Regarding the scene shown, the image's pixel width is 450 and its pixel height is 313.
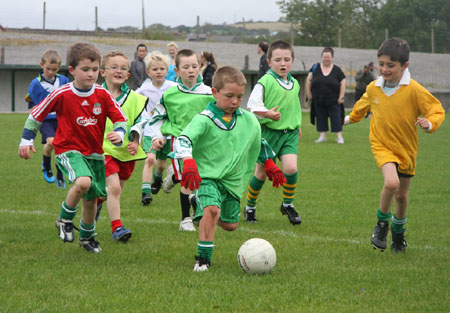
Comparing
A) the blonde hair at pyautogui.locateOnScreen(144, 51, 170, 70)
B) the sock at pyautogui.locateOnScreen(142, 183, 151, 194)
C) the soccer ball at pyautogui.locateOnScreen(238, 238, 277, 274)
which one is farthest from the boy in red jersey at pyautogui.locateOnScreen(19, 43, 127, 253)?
the blonde hair at pyautogui.locateOnScreen(144, 51, 170, 70)

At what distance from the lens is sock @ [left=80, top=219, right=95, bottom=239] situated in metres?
6.21

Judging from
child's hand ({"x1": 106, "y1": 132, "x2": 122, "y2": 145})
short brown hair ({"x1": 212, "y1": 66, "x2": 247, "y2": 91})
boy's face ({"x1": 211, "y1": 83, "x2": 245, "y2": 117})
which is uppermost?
short brown hair ({"x1": 212, "y1": 66, "x2": 247, "y2": 91})

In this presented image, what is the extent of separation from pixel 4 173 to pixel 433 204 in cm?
696

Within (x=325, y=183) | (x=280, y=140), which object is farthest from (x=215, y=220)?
(x=325, y=183)

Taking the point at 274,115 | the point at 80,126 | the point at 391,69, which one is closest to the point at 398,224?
the point at 391,69

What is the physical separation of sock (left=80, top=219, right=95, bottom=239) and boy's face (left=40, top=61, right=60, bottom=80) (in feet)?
14.9

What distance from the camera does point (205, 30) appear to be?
171ft

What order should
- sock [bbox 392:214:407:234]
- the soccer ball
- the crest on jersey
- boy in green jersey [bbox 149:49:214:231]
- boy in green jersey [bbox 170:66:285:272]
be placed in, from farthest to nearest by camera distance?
1. boy in green jersey [bbox 149:49:214:231]
2. sock [bbox 392:214:407:234]
3. the crest on jersey
4. boy in green jersey [bbox 170:66:285:272]
5. the soccer ball

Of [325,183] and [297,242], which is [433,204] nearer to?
[325,183]

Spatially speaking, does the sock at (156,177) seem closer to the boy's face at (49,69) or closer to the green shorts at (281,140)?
the green shorts at (281,140)

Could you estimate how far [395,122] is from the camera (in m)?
6.07

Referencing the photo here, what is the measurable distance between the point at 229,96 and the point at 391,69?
155cm

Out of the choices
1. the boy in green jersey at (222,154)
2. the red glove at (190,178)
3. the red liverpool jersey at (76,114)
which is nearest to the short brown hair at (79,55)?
the red liverpool jersey at (76,114)

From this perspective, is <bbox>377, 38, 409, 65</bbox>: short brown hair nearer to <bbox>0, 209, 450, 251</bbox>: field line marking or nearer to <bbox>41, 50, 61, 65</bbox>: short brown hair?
<bbox>0, 209, 450, 251</bbox>: field line marking
